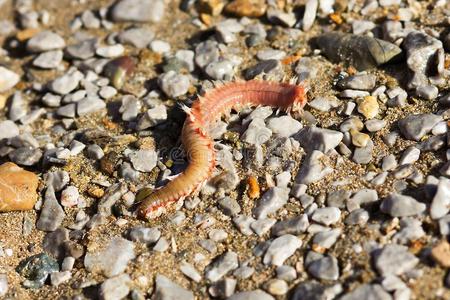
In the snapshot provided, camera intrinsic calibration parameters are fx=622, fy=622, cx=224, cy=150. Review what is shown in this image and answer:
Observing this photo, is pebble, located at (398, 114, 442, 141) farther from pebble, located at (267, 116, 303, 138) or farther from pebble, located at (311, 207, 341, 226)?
pebble, located at (311, 207, 341, 226)

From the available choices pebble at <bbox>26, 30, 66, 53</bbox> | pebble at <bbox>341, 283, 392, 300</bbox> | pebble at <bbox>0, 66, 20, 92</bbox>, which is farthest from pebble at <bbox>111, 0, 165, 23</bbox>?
pebble at <bbox>341, 283, 392, 300</bbox>

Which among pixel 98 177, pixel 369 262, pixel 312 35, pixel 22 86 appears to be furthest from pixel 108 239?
pixel 312 35

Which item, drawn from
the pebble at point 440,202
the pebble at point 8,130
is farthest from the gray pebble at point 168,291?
the pebble at point 8,130

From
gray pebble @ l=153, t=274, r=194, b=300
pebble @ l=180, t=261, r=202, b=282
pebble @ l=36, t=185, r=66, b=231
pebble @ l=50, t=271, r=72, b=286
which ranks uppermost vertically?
pebble @ l=180, t=261, r=202, b=282

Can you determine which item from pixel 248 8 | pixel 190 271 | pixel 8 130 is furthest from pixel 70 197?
pixel 248 8

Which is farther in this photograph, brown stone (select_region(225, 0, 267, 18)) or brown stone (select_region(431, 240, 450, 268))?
brown stone (select_region(225, 0, 267, 18))

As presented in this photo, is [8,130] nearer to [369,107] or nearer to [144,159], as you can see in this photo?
[144,159]
